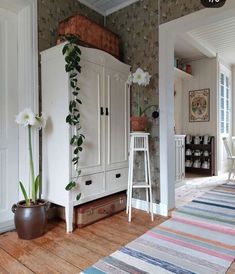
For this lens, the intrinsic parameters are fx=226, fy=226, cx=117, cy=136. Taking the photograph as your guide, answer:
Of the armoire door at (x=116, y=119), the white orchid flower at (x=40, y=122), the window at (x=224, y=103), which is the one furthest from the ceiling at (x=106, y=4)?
the window at (x=224, y=103)

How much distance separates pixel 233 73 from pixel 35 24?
5.07 m

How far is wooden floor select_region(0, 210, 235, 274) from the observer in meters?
1.64

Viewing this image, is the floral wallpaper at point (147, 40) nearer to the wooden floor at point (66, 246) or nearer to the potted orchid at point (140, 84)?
the potted orchid at point (140, 84)

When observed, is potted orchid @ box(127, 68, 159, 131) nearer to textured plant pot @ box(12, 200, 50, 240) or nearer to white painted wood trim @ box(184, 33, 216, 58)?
textured plant pot @ box(12, 200, 50, 240)

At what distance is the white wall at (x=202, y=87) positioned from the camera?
494 centimetres

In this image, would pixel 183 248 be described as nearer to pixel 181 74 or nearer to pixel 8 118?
pixel 8 118


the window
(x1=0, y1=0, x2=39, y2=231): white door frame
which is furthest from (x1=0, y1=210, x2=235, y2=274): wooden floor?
the window

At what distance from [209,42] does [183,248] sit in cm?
386

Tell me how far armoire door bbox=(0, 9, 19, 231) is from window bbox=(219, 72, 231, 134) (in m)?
4.37

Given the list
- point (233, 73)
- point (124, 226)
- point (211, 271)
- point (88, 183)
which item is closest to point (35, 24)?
point (88, 183)

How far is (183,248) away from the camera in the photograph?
6.21ft

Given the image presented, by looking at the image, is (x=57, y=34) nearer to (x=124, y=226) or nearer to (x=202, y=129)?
(x=124, y=226)

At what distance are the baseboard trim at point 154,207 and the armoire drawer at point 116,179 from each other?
0.27 meters

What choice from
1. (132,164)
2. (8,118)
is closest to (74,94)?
(8,118)
